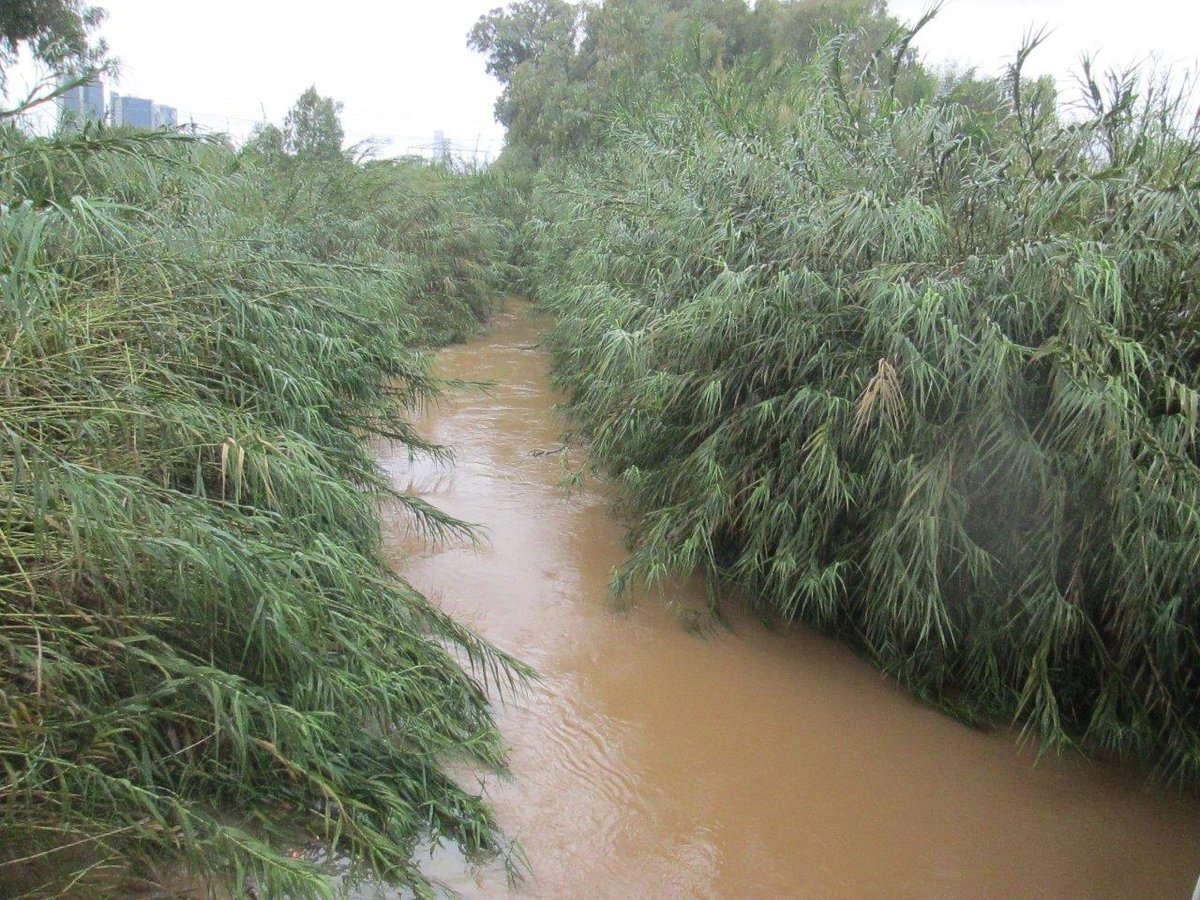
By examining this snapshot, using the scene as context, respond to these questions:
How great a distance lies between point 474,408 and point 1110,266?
22.5ft

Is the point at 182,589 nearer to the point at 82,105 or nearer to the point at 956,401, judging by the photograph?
the point at 82,105

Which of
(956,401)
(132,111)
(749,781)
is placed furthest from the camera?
(132,111)

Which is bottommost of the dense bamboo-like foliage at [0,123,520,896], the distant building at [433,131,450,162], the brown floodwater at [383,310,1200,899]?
the brown floodwater at [383,310,1200,899]

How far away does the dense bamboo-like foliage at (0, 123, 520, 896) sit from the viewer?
241 centimetres

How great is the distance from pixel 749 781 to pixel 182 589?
262 centimetres

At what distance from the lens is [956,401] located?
174 inches

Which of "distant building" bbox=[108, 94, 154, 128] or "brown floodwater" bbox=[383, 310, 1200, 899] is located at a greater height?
"distant building" bbox=[108, 94, 154, 128]

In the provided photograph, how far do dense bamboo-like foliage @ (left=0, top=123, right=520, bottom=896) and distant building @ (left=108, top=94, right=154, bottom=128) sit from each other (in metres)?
0.46

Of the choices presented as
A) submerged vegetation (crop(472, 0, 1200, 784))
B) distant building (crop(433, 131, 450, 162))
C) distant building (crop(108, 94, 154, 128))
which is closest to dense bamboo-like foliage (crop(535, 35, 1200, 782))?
submerged vegetation (crop(472, 0, 1200, 784))

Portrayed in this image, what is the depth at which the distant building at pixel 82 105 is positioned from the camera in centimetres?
356

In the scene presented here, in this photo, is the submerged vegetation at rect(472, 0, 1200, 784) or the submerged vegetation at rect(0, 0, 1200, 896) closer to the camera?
the submerged vegetation at rect(0, 0, 1200, 896)

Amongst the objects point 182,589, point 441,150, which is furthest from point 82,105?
point 441,150

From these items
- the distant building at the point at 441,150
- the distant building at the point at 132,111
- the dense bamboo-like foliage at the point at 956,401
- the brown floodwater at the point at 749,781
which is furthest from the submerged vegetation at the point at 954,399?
the distant building at the point at 441,150

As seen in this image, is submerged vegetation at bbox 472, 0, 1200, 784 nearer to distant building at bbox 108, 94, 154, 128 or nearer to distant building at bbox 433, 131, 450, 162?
distant building at bbox 108, 94, 154, 128
